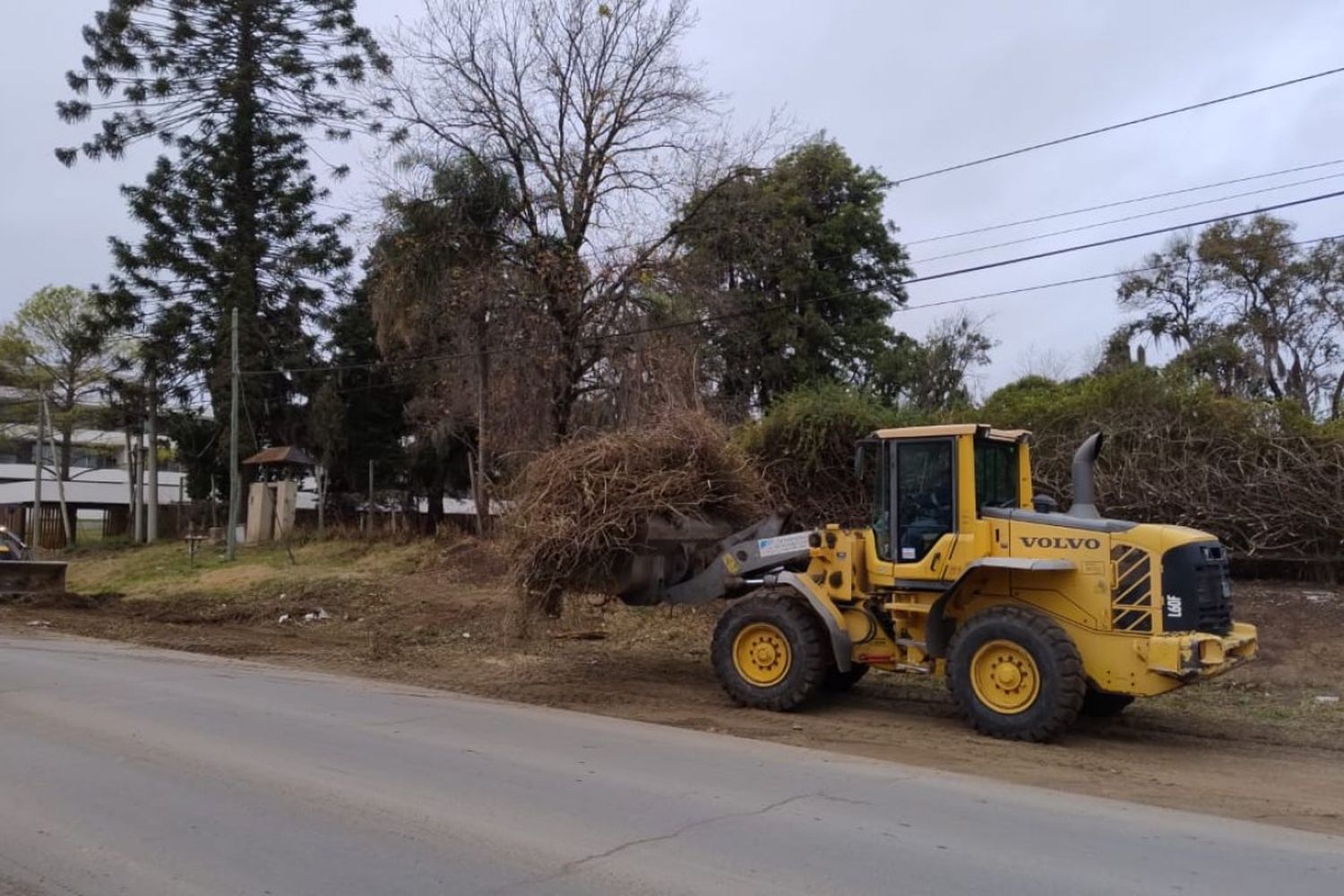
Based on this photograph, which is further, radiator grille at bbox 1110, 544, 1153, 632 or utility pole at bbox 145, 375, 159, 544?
utility pole at bbox 145, 375, 159, 544

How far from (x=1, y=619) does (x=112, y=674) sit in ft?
29.2

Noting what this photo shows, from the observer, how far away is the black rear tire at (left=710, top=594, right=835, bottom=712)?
10.6 meters

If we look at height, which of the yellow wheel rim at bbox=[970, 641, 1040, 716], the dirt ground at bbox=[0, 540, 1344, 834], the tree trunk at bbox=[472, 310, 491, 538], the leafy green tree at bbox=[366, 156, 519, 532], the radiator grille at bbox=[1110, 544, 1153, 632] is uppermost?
the leafy green tree at bbox=[366, 156, 519, 532]

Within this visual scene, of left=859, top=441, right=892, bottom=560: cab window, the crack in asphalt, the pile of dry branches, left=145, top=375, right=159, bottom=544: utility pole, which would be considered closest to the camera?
the crack in asphalt

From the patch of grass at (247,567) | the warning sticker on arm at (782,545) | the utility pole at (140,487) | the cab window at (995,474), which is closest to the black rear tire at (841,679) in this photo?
the warning sticker on arm at (782,545)

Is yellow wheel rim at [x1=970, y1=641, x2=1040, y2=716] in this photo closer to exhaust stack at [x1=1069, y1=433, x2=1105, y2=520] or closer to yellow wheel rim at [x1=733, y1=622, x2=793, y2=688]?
exhaust stack at [x1=1069, y1=433, x2=1105, y2=520]

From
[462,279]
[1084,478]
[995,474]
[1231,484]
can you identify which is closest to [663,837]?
[995,474]

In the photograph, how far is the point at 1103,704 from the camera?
417 inches

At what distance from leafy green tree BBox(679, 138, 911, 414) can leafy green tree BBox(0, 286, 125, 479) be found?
1324 inches

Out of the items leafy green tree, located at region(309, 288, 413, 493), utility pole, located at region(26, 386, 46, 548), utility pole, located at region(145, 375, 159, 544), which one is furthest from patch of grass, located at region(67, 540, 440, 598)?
utility pole, located at region(26, 386, 46, 548)

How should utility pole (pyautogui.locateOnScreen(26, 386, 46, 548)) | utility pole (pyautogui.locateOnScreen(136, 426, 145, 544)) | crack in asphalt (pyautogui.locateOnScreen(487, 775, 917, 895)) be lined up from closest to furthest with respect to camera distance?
1. crack in asphalt (pyautogui.locateOnScreen(487, 775, 917, 895))
2. utility pole (pyautogui.locateOnScreen(26, 386, 46, 548))
3. utility pole (pyautogui.locateOnScreen(136, 426, 145, 544))

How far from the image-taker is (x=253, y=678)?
12.4 m

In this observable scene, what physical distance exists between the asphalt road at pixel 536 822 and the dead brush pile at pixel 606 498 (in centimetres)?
215

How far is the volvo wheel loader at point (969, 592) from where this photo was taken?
9141 mm
